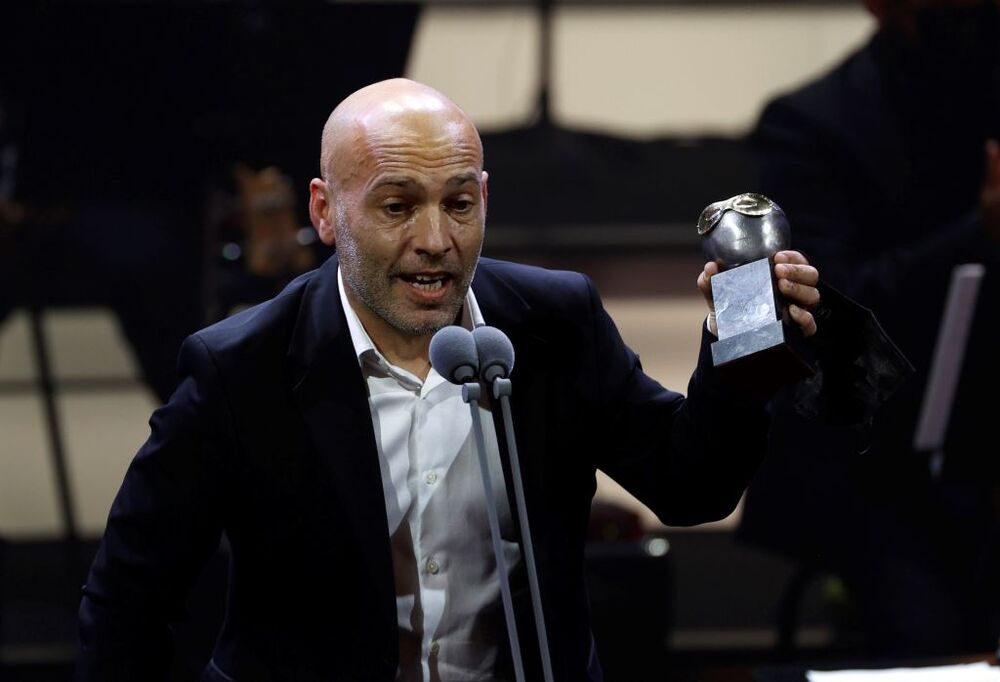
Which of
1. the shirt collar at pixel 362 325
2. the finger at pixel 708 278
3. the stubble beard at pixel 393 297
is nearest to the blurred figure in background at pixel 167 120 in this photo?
the shirt collar at pixel 362 325

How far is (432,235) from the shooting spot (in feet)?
5.96

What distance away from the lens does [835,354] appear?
5.82 feet

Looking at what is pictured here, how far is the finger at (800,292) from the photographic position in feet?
5.21

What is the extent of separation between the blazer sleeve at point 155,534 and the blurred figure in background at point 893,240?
7.40 feet

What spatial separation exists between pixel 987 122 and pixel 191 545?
2860 millimetres

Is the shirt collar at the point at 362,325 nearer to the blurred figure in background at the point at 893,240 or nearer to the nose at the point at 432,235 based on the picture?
the nose at the point at 432,235

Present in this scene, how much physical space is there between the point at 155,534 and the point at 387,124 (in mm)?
625

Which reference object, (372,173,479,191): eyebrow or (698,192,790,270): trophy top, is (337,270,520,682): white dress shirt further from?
(698,192,790,270): trophy top

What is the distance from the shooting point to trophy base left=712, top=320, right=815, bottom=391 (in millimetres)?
1560

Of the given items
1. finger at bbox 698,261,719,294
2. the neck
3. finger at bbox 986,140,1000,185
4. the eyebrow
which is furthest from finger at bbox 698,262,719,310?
finger at bbox 986,140,1000,185

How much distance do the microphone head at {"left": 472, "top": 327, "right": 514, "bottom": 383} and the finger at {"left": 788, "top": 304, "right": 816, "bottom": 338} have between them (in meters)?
0.32

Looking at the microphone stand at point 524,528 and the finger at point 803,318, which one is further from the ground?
the finger at point 803,318

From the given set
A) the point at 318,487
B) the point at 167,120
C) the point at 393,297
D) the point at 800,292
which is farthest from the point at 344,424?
the point at 167,120

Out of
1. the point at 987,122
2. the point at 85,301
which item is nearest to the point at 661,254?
the point at 987,122
